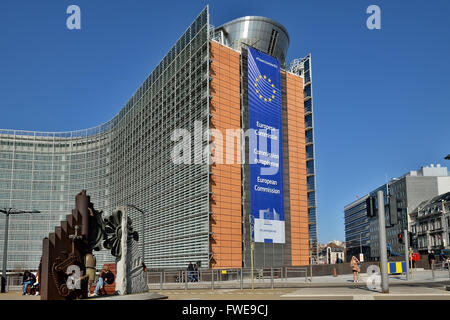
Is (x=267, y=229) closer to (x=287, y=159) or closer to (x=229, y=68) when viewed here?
(x=287, y=159)

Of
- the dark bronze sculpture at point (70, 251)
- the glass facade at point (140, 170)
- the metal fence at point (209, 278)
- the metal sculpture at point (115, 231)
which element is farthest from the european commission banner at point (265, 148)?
the dark bronze sculpture at point (70, 251)

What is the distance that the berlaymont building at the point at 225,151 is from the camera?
62906mm

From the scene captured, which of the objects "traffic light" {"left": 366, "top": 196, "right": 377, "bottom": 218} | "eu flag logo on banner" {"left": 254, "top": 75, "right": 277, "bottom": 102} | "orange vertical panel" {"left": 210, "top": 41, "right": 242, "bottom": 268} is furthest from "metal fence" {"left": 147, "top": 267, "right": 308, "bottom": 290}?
"eu flag logo on banner" {"left": 254, "top": 75, "right": 277, "bottom": 102}

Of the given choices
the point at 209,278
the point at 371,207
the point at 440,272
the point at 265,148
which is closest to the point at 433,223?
the point at 265,148

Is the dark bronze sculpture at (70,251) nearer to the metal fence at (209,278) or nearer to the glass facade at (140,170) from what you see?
the metal fence at (209,278)

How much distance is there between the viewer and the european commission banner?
66.0 meters

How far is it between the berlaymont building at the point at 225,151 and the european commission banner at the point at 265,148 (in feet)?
0.51

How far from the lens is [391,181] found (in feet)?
477

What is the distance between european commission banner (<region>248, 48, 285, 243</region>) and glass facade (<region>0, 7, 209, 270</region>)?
7.67 metres

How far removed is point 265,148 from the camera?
68625 mm

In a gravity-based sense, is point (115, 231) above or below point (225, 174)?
below

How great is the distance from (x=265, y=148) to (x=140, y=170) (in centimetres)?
2634

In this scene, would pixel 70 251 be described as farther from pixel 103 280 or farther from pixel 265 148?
pixel 265 148
